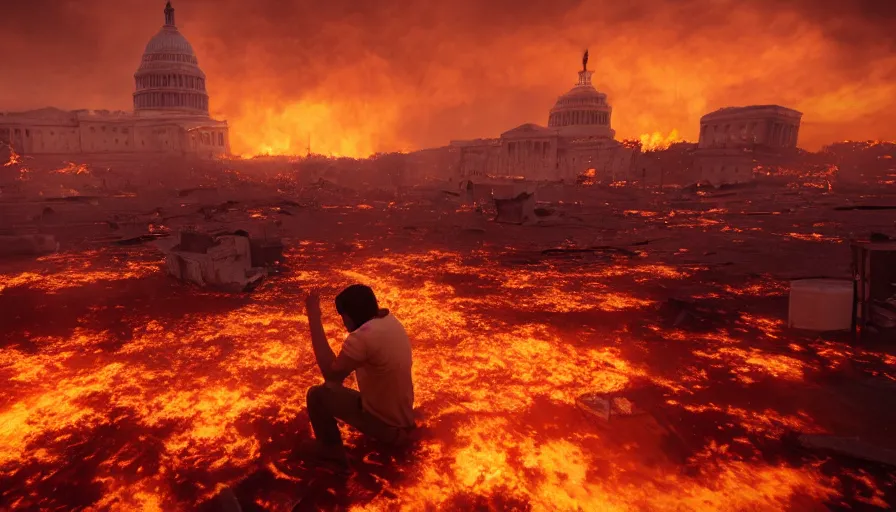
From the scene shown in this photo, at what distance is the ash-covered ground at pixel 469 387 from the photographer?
11.5 feet

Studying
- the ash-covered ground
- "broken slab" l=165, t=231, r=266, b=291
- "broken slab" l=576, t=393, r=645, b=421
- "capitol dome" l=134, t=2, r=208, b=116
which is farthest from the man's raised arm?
"capitol dome" l=134, t=2, r=208, b=116

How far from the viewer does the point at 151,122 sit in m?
71.8

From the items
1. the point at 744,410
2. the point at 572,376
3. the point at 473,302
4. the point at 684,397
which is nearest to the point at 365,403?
the point at 572,376

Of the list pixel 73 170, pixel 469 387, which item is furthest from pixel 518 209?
pixel 73 170

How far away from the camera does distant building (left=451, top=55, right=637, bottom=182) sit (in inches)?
2415

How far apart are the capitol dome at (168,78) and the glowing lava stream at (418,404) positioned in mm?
88087

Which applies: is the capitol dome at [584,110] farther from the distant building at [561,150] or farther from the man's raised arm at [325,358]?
the man's raised arm at [325,358]

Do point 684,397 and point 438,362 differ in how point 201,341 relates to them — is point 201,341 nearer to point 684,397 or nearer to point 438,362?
point 438,362

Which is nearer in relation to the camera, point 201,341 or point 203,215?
point 201,341

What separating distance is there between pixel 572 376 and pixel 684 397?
118cm

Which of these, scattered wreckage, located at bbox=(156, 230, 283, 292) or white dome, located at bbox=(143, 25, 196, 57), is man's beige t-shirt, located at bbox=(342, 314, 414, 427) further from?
white dome, located at bbox=(143, 25, 196, 57)

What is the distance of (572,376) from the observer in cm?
539

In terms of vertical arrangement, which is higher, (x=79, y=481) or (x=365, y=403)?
(x=365, y=403)

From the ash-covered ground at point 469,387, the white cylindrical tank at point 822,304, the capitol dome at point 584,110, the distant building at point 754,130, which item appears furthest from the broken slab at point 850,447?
the capitol dome at point 584,110
